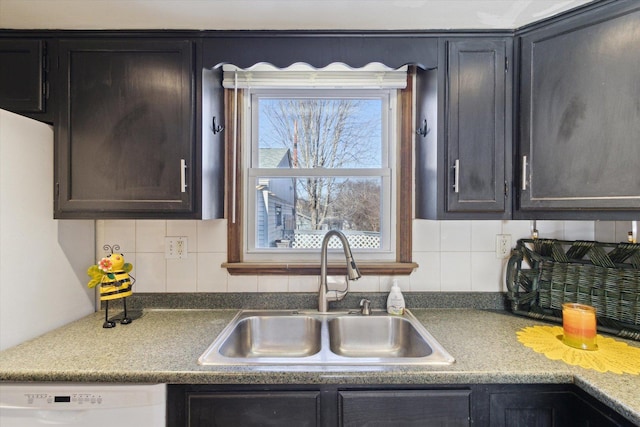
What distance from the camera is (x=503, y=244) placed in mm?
1619

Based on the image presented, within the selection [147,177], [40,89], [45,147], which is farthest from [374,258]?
[40,89]

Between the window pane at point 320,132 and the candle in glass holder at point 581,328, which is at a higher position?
the window pane at point 320,132

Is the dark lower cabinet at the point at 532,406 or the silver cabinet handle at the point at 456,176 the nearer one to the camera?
the dark lower cabinet at the point at 532,406

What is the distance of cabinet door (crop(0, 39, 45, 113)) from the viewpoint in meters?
1.30

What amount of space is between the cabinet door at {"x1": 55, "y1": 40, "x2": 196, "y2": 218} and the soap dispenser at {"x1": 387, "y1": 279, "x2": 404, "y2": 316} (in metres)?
1.02

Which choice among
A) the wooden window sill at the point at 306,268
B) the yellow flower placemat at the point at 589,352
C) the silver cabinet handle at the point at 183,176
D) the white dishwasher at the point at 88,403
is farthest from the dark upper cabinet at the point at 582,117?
the white dishwasher at the point at 88,403

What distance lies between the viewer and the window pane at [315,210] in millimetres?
1704

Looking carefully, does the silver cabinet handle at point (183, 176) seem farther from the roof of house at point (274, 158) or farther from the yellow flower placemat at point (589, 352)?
the yellow flower placemat at point (589, 352)

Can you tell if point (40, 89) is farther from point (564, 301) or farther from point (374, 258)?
point (564, 301)

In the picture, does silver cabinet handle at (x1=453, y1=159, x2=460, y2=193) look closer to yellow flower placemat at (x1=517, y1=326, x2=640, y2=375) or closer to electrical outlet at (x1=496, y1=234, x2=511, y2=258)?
electrical outlet at (x1=496, y1=234, x2=511, y2=258)

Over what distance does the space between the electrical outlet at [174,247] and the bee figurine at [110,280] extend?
22cm

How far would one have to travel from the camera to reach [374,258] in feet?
5.51

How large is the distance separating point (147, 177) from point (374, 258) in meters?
1.13

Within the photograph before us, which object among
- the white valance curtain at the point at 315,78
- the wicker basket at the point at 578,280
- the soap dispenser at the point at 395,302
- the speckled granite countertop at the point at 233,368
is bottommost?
the speckled granite countertop at the point at 233,368
